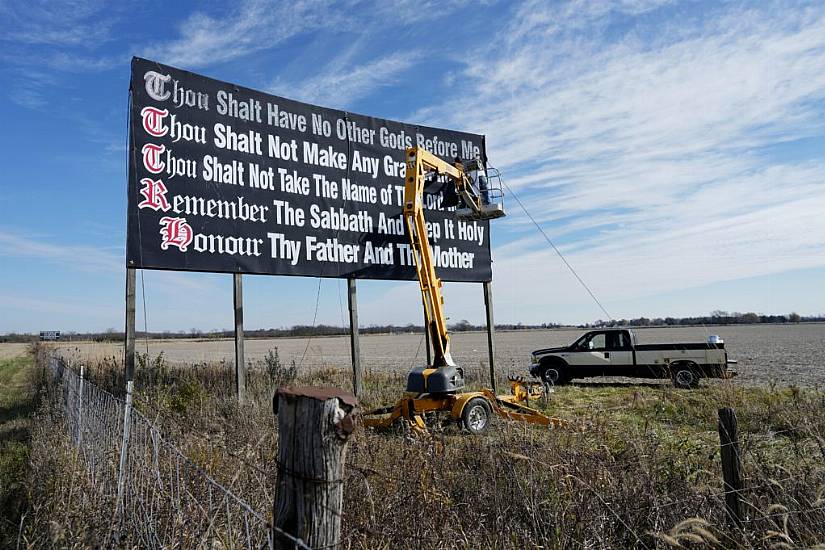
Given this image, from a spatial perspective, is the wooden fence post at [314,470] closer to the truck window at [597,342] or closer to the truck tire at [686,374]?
the truck tire at [686,374]

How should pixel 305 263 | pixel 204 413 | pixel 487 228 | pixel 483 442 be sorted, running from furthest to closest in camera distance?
pixel 487 228
pixel 305 263
pixel 204 413
pixel 483 442

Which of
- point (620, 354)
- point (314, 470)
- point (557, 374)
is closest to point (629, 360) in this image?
point (620, 354)

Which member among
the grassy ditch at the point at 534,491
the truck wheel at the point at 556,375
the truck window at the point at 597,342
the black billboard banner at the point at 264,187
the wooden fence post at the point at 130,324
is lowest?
the truck wheel at the point at 556,375

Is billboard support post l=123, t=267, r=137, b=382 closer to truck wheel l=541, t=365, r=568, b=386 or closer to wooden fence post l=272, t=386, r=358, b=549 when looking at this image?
wooden fence post l=272, t=386, r=358, b=549

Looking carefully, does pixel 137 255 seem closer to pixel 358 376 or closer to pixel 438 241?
pixel 358 376

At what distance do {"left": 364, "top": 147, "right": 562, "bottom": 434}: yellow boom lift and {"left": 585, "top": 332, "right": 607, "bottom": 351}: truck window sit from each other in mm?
6003

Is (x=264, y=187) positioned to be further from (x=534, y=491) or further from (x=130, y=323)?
(x=534, y=491)

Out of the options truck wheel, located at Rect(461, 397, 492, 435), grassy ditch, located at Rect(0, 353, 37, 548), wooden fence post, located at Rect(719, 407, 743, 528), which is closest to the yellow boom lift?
truck wheel, located at Rect(461, 397, 492, 435)

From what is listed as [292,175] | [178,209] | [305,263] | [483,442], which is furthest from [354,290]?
[483,442]

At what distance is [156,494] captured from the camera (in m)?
3.60

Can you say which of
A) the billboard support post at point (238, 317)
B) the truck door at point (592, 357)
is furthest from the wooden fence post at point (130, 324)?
the truck door at point (592, 357)

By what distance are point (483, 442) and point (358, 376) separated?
20.9 ft

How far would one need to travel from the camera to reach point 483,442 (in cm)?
516

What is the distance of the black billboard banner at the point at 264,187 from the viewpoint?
28.3ft
